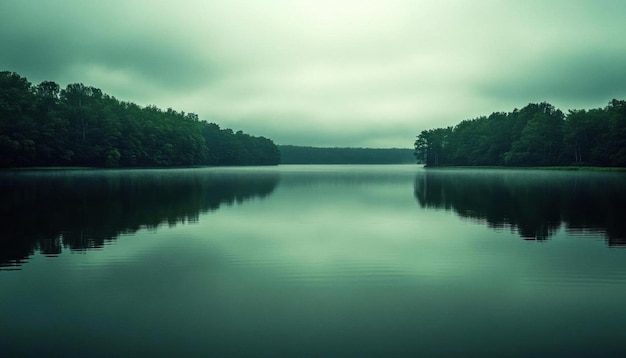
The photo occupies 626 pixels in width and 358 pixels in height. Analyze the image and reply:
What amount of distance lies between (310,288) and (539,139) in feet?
456

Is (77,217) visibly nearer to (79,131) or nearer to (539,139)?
(79,131)

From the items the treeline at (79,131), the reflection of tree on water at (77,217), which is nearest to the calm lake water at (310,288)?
the reflection of tree on water at (77,217)

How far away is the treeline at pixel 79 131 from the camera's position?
8775 cm

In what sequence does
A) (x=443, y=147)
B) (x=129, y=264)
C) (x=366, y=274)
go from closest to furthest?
(x=366, y=274)
(x=129, y=264)
(x=443, y=147)

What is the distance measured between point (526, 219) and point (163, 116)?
6082 inches

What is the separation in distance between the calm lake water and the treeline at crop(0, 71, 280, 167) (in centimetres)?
7913

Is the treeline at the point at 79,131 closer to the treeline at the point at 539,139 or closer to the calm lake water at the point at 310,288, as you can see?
the calm lake water at the point at 310,288

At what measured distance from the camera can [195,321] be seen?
8234mm

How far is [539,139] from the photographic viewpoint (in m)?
131

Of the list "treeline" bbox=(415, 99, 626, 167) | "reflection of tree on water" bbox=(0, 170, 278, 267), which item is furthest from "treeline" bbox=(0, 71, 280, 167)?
"treeline" bbox=(415, 99, 626, 167)

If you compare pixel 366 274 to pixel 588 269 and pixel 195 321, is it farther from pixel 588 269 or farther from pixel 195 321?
pixel 588 269

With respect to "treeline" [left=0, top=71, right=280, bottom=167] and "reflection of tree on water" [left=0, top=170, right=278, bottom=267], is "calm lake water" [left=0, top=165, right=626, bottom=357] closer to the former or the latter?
"reflection of tree on water" [left=0, top=170, right=278, bottom=267]

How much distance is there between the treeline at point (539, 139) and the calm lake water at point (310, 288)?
103843 millimetres

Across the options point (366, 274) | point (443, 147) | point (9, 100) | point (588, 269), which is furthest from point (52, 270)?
point (443, 147)
